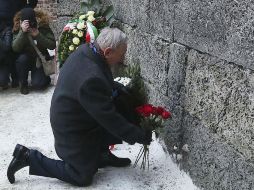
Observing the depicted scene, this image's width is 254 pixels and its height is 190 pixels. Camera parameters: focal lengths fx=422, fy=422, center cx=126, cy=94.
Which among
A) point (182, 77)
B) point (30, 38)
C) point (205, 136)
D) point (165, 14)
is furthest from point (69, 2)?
point (205, 136)

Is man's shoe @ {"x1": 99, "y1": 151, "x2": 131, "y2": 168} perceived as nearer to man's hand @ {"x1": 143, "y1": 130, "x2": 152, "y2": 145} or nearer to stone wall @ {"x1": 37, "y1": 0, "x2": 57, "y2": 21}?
man's hand @ {"x1": 143, "y1": 130, "x2": 152, "y2": 145}

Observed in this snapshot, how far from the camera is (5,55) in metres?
5.30

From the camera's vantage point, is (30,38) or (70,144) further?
(30,38)

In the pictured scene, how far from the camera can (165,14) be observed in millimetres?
3414

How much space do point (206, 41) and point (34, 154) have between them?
1479mm

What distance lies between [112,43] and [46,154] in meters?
1.33

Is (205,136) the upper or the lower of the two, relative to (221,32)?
lower

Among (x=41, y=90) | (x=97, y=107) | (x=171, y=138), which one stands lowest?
(x=41, y=90)

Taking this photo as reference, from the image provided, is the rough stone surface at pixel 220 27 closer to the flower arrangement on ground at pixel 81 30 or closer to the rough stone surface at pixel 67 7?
the flower arrangement on ground at pixel 81 30

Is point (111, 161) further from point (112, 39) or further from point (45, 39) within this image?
point (45, 39)

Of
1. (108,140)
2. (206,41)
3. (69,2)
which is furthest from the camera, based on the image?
(69,2)

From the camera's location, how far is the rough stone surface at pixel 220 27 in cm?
229

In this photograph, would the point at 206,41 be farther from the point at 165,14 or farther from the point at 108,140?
the point at 108,140

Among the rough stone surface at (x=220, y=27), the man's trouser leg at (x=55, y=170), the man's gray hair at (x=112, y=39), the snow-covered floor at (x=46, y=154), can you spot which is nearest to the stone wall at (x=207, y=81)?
the rough stone surface at (x=220, y=27)
